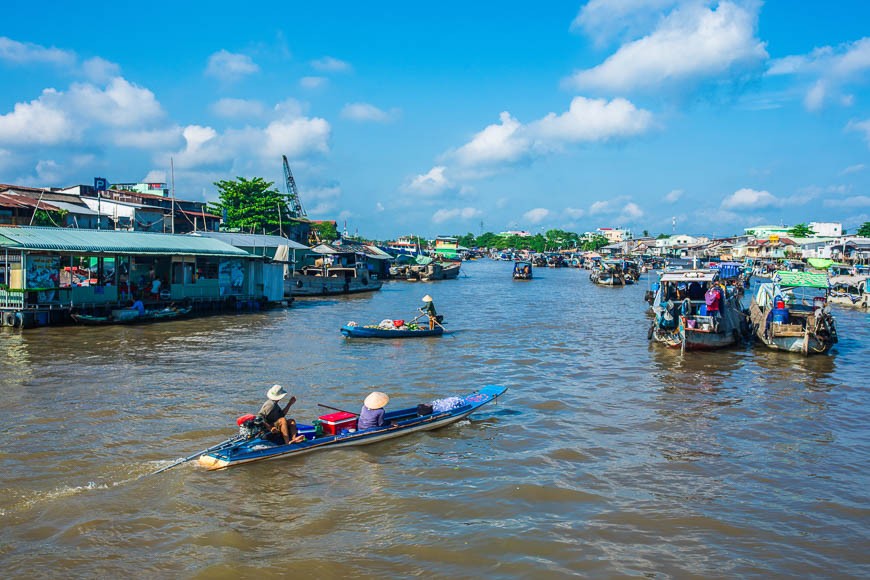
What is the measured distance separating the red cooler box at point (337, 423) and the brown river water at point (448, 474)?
0.47 meters

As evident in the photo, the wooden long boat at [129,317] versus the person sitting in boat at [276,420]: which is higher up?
the wooden long boat at [129,317]

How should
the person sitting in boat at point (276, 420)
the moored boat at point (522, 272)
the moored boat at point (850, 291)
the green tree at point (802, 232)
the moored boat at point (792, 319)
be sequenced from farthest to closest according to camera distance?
the green tree at point (802, 232), the moored boat at point (522, 272), the moored boat at point (850, 291), the moored boat at point (792, 319), the person sitting in boat at point (276, 420)

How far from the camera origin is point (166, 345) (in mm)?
19703

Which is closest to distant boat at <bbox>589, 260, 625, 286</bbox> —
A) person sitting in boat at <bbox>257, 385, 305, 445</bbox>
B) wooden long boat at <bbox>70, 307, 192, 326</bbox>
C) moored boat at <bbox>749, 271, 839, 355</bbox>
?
moored boat at <bbox>749, 271, 839, 355</bbox>

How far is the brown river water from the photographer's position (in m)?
7.00

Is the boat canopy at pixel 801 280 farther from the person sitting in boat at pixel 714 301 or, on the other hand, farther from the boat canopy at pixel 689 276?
the person sitting in boat at pixel 714 301

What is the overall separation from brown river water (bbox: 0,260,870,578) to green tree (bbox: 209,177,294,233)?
3407 centimetres

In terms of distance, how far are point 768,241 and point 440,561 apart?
7998cm

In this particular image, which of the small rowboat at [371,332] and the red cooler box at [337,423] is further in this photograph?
the small rowboat at [371,332]

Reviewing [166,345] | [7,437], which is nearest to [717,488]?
[7,437]

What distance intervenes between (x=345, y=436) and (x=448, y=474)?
1.75 metres

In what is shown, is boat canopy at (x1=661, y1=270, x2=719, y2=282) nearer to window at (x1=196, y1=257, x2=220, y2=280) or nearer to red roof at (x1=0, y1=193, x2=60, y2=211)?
window at (x1=196, y1=257, x2=220, y2=280)

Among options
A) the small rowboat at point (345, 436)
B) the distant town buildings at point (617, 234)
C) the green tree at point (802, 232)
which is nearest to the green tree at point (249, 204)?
the small rowboat at point (345, 436)

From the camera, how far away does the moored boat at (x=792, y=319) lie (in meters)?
18.9
